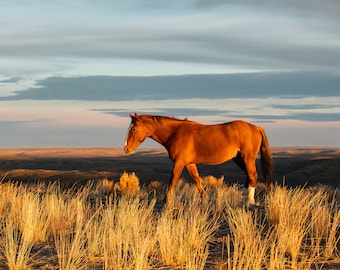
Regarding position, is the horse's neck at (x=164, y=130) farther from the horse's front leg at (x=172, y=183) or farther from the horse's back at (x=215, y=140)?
the horse's front leg at (x=172, y=183)

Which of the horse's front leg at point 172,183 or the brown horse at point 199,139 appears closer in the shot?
the horse's front leg at point 172,183

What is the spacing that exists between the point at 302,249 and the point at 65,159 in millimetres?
73352

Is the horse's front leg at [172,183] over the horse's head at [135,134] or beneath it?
beneath

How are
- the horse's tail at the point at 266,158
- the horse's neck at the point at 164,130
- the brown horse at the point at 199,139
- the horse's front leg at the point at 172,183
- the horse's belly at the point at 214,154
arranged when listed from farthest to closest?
the horse's tail at the point at 266,158 < the horse's neck at the point at 164,130 < the horse's belly at the point at 214,154 < the brown horse at the point at 199,139 < the horse's front leg at the point at 172,183

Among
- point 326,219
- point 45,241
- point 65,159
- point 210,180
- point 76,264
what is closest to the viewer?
point 76,264

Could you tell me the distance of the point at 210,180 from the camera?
908 inches

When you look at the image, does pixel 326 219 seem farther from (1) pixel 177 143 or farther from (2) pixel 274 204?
(1) pixel 177 143

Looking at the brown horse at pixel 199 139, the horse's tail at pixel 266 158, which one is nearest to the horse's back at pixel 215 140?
the brown horse at pixel 199 139

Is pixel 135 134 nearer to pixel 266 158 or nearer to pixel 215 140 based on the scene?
pixel 215 140

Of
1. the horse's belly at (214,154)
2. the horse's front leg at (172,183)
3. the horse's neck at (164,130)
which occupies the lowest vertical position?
the horse's front leg at (172,183)

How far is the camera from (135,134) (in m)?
13.7

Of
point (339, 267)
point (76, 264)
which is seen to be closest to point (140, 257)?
point (76, 264)

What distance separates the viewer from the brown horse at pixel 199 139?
13.7 meters

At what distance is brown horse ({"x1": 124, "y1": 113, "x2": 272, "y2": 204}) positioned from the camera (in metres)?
13.7
